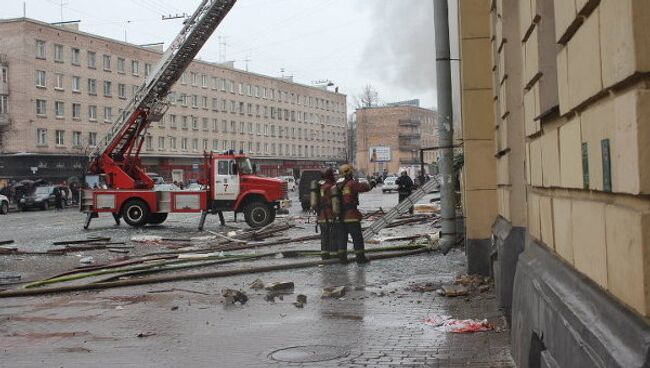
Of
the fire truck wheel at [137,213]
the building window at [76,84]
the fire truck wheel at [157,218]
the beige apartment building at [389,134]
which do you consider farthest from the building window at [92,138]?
the beige apartment building at [389,134]

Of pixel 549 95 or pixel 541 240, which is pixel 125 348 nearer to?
pixel 541 240

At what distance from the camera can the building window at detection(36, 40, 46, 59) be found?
2402 inches

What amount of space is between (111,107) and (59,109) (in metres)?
7.23

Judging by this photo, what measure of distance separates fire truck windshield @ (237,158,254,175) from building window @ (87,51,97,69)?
48.0 meters

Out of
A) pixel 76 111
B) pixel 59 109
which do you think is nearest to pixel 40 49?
pixel 59 109

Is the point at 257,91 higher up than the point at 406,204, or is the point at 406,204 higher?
the point at 257,91

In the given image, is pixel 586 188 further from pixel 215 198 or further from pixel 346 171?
pixel 215 198

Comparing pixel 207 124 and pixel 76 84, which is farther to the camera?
pixel 207 124

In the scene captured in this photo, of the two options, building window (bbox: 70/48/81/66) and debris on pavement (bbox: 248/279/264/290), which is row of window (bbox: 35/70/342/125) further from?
debris on pavement (bbox: 248/279/264/290)

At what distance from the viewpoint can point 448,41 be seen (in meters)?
11.2

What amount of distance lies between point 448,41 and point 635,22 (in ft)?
Result: 30.8

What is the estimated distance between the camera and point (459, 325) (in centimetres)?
693

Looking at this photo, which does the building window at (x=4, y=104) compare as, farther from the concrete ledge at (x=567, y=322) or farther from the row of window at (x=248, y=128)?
the concrete ledge at (x=567, y=322)

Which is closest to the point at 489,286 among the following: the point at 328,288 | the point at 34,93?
the point at 328,288
